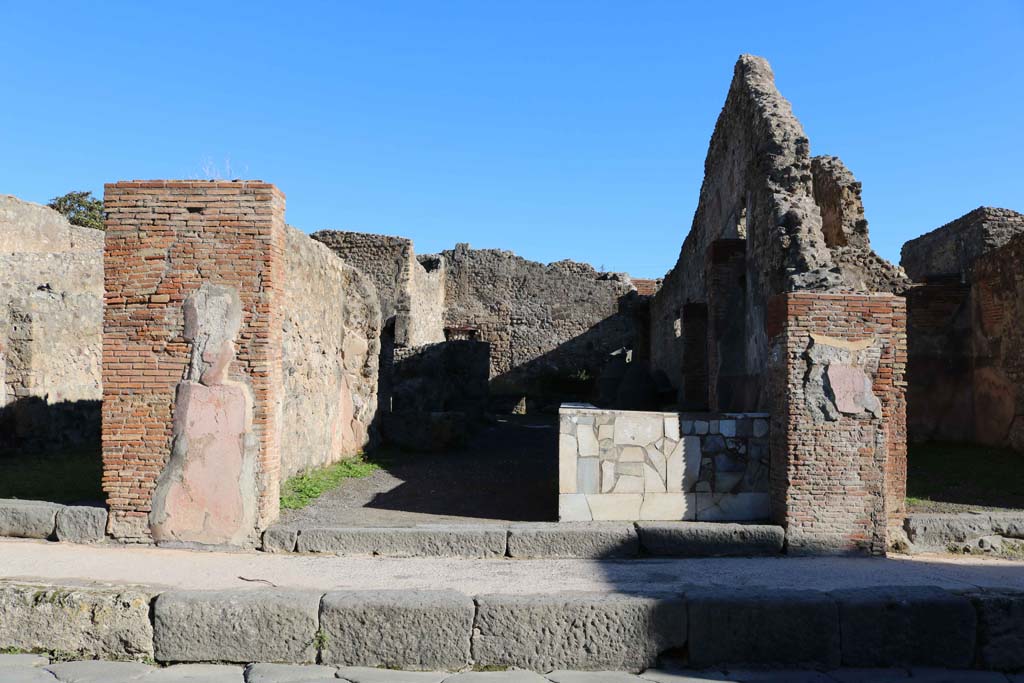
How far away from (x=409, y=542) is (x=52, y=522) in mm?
2761

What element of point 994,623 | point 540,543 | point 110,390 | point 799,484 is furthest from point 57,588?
point 994,623

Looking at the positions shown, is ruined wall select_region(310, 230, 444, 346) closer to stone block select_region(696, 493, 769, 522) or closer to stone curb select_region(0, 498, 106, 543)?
stone curb select_region(0, 498, 106, 543)

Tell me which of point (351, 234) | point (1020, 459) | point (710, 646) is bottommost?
point (710, 646)

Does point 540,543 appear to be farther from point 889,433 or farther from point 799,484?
point 889,433

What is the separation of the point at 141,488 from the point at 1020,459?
31.2 ft

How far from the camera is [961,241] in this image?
57.8ft

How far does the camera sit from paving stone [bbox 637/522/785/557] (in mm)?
5508

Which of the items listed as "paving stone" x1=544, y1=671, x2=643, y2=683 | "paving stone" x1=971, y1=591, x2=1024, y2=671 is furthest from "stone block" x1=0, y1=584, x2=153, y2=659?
"paving stone" x1=971, y1=591, x2=1024, y2=671

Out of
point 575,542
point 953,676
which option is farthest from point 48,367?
point 953,676

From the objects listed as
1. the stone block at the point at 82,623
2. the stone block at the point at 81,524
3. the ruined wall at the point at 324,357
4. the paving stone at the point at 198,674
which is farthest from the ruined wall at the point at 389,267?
the paving stone at the point at 198,674

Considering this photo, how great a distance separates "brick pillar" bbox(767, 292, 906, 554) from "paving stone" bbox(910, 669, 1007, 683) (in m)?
1.38

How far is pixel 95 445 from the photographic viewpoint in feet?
35.4

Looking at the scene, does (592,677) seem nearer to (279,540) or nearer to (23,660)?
(279,540)

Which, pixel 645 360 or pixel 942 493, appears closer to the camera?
pixel 942 493
